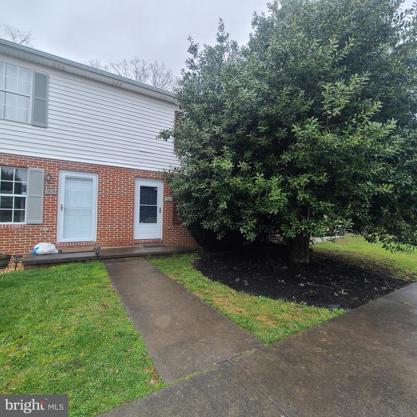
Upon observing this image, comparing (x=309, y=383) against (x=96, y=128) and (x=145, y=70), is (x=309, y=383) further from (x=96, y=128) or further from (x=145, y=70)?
(x=145, y=70)

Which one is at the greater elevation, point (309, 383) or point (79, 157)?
point (79, 157)

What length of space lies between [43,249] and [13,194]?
1.51 meters

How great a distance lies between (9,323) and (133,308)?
1.43 m

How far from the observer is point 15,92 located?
6109 mm

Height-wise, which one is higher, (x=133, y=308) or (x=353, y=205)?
(x=353, y=205)

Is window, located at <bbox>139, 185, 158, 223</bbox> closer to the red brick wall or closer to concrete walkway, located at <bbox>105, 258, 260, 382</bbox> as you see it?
the red brick wall

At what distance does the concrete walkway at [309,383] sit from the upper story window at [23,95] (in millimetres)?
6836

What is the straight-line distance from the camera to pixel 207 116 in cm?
534

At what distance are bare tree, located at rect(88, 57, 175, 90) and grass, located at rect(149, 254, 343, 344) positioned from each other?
1854 centimetres

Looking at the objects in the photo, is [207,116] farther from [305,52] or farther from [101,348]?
[101,348]

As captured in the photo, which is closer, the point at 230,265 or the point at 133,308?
the point at 133,308

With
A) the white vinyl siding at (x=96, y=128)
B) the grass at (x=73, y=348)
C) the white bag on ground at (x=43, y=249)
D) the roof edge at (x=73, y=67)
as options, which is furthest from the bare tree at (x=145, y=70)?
the grass at (x=73, y=348)

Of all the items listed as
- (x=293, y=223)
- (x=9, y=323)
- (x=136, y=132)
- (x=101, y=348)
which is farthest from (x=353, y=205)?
(x=136, y=132)

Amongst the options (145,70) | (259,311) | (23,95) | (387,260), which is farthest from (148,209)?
(145,70)
